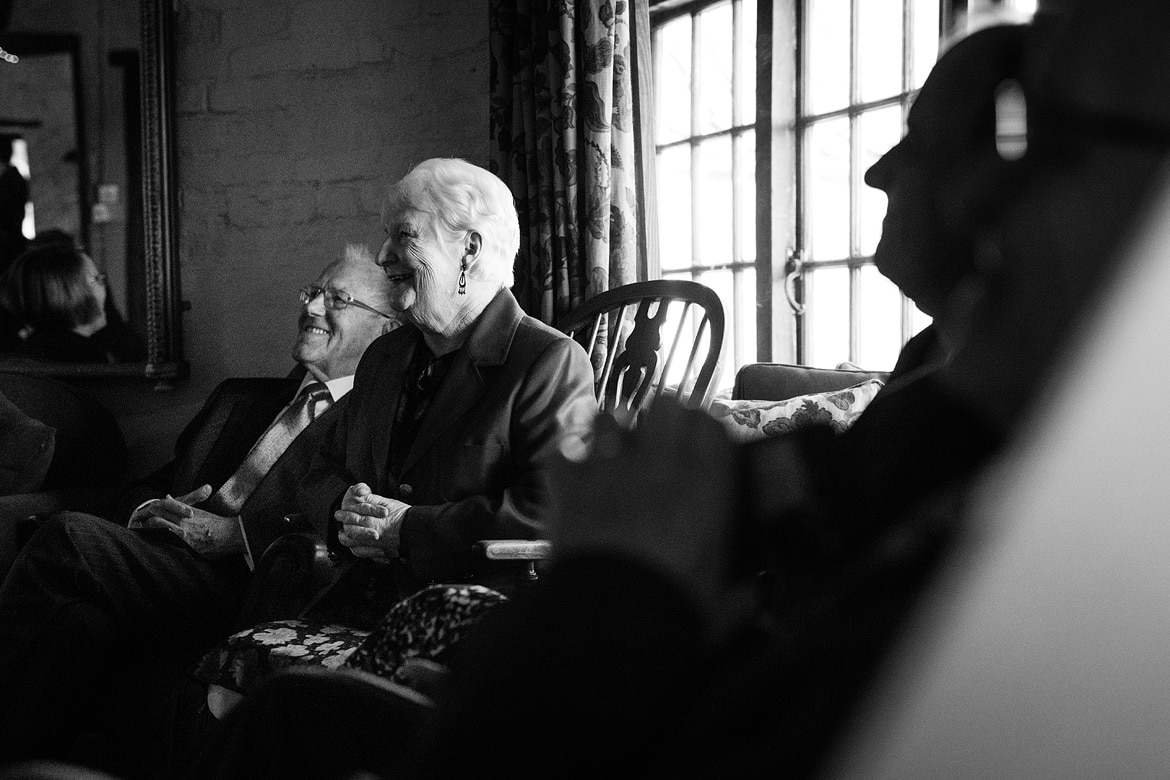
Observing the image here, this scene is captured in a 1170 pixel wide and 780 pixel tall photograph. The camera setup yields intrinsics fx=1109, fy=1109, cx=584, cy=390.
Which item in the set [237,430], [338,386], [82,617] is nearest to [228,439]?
[237,430]

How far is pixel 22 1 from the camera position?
146 inches

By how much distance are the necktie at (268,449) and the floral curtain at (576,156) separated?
0.72 meters

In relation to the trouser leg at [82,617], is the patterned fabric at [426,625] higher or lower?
higher

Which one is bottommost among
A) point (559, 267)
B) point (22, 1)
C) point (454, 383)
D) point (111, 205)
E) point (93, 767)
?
point (93, 767)

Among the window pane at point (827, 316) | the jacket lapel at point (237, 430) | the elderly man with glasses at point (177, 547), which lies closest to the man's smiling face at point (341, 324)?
the elderly man with glasses at point (177, 547)

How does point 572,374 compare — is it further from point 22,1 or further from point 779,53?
point 22,1

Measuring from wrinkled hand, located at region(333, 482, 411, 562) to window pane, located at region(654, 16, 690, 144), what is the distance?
1847 millimetres

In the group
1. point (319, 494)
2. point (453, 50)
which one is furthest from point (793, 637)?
point (453, 50)

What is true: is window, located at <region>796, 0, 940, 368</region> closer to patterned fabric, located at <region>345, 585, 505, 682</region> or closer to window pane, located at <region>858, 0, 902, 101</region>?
window pane, located at <region>858, 0, 902, 101</region>

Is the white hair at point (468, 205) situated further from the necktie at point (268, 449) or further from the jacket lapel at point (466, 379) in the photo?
the necktie at point (268, 449)

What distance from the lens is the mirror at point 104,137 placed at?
369 centimetres

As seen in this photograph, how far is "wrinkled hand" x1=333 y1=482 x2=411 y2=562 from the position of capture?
72.8 inches

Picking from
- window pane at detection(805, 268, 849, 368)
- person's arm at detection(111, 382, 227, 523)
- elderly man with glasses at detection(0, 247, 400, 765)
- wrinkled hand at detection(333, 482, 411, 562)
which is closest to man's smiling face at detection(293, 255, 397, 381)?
elderly man with glasses at detection(0, 247, 400, 765)

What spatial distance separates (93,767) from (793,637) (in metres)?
2.12
